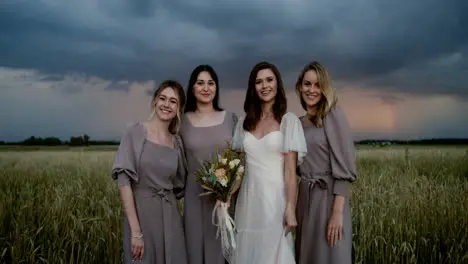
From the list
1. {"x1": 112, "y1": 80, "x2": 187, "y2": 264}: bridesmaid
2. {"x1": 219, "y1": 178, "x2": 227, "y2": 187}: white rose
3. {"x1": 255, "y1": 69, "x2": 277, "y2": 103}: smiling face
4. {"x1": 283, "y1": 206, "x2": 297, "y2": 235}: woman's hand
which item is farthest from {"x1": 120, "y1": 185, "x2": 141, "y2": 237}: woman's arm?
{"x1": 255, "y1": 69, "x2": 277, "y2": 103}: smiling face

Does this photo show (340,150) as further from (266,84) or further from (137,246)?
(137,246)

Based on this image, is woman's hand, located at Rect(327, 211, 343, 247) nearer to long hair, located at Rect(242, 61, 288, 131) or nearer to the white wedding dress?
the white wedding dress

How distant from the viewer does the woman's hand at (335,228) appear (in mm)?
3684

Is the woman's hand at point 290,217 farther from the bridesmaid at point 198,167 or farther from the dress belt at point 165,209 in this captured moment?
the dress belt at point 165,209

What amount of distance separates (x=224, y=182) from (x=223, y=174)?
6 centimetres

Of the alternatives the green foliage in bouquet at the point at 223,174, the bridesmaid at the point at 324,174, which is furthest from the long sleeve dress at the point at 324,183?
the green foliage in bouquet at the point at 223,174

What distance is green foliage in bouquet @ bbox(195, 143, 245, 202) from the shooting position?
366cm

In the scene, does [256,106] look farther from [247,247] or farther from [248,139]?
[247,247]

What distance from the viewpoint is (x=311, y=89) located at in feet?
12.1

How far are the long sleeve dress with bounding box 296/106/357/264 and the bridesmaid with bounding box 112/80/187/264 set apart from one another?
1.03 metres

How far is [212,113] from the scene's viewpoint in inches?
167

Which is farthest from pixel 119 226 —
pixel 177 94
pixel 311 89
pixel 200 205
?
pixel 311 89

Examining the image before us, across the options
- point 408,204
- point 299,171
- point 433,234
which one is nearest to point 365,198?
point 408,204

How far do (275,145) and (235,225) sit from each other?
0.75 metres
